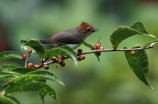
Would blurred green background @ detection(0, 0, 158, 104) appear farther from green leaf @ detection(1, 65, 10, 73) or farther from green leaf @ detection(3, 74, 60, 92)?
green leaf @ detection(3, 74, 60, 92)

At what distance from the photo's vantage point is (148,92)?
3.62 meters

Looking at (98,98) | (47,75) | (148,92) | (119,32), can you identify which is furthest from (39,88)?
(148,92)

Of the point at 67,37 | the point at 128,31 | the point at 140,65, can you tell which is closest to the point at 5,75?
the point at 128,31

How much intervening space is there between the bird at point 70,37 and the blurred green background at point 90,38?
96 cm

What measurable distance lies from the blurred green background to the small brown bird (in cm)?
96

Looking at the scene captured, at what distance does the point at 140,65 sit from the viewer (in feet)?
5.00

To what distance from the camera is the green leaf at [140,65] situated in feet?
4.97

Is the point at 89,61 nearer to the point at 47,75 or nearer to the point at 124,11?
the point at 124,11

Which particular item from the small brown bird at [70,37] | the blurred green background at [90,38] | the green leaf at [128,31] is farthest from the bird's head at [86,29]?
the green leaf at [128,31]

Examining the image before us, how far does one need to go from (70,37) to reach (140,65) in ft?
3.97

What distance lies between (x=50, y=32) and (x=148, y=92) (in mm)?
1784

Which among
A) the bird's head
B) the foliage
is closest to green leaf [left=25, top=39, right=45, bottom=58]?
the foliage

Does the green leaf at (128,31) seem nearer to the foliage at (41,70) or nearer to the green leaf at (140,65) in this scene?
the foliage at (41,70)

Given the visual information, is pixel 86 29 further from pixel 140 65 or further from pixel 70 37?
pixel 140 65
